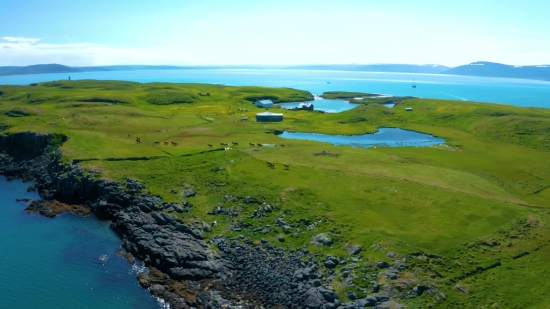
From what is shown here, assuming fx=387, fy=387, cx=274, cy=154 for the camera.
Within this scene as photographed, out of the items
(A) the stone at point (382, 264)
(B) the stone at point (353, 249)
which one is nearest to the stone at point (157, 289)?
(B) the stone at point (353, 249)

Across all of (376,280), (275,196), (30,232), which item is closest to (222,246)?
(275,196)

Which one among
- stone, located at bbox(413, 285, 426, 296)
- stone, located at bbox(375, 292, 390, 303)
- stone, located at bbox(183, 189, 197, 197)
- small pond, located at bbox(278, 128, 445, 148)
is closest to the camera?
stone, located at bbox(375, 292, 390, 303)

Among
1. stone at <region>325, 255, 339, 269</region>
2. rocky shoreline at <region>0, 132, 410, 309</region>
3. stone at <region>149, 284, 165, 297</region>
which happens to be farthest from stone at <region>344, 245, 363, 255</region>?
stone at <region>149, 284, 165, 297</region>

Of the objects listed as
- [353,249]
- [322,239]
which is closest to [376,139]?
[322,239]

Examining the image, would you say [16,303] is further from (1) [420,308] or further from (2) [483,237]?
(2) [483,237]

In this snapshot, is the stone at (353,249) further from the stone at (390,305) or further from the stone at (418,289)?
the stone at (390,305)

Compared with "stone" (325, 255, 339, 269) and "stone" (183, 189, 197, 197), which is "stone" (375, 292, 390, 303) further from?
"stone" (183, 189, 197, 197)
